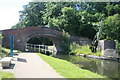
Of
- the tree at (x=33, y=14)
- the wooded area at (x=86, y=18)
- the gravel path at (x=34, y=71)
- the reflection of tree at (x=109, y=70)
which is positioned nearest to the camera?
the gravel path at (x=34, y=71)

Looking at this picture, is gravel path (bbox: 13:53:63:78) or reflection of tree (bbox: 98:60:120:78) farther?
reflection of tree (bbox: 98:60:120:78)

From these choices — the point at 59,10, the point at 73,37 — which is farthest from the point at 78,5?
the point at 73,37

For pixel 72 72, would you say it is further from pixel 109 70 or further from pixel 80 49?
pixel 80 49

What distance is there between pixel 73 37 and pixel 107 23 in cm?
539

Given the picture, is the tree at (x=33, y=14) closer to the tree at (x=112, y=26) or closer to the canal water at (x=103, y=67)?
the tree at (x=112, y=26)

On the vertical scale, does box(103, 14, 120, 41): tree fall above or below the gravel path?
above

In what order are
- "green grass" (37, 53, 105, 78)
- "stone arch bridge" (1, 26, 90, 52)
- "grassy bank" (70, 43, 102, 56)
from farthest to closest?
"stone arch bridge" (1, 26, 90, 52)
"grassy bank" (70, 43, 102, 56)
"green grass" (37, 53, 105, 78)

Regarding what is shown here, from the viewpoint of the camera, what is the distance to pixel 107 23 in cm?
2088

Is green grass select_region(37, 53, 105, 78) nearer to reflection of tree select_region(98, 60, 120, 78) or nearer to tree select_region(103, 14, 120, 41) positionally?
reflection of tree select_region(98, 60, 120, 78)

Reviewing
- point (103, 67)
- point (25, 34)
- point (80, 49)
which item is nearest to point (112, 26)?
point (80, 49)

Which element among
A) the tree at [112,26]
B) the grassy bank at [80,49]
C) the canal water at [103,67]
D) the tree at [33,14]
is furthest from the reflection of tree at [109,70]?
the tree at [33,14]

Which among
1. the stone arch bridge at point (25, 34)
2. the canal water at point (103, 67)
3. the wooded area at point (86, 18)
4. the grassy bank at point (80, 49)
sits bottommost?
the canal water at point (103, 67)

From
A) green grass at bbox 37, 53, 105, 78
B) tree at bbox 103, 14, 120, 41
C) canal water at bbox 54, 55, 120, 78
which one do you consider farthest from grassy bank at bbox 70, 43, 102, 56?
green grass at bbox 37, 53, 105, 78

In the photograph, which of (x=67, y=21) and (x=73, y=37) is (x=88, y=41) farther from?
(x=67, y=21)
